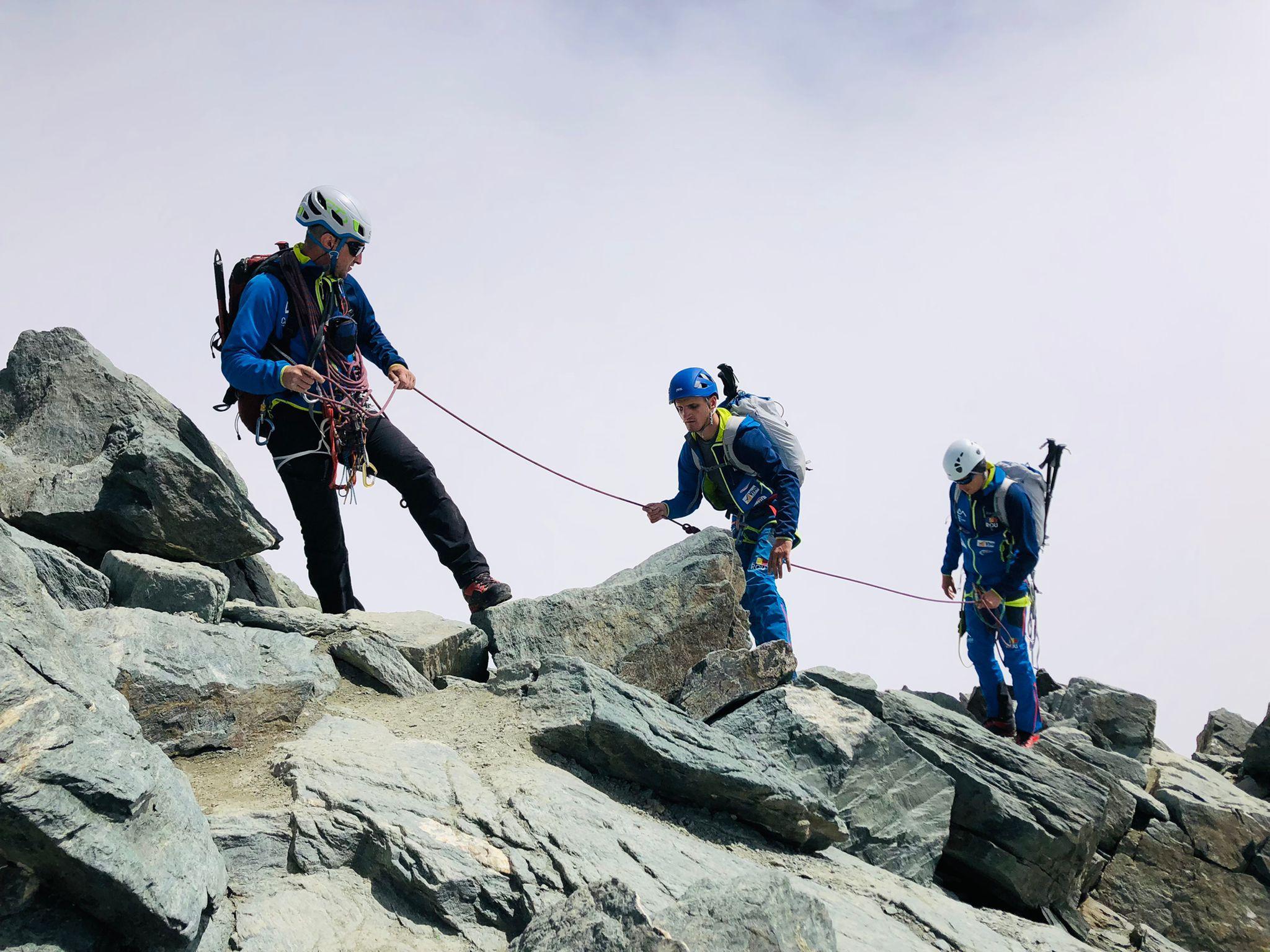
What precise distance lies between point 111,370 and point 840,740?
22.7 feet

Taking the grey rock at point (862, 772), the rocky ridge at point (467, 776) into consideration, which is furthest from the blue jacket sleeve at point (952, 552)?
the grey rock at point (862, 772)

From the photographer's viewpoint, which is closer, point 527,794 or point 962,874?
point 527,794

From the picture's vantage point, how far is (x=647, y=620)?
27.7ft

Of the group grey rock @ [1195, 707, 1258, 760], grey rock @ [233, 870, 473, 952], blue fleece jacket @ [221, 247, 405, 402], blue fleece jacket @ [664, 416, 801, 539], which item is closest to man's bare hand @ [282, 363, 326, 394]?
blue fleece jacket @ [221, 247, 405, 402]

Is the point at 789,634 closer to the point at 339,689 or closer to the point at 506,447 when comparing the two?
the point at 506,447

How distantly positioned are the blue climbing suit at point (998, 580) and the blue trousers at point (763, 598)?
10.7 ft

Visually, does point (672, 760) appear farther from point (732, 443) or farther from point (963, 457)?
point (963, 457)

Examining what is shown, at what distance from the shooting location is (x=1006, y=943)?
5.70 meters

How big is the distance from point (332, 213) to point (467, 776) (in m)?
4.86

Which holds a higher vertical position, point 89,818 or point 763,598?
point 763,598

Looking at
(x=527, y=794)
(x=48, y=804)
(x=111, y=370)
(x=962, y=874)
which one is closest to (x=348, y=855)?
(x=527, y=794)

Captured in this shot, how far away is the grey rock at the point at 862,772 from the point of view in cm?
695

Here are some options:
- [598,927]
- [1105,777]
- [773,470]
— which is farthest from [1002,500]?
[598,927]

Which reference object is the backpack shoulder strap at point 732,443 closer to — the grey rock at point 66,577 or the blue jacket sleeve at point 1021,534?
the blue jacket sleeve at point 1021,534
